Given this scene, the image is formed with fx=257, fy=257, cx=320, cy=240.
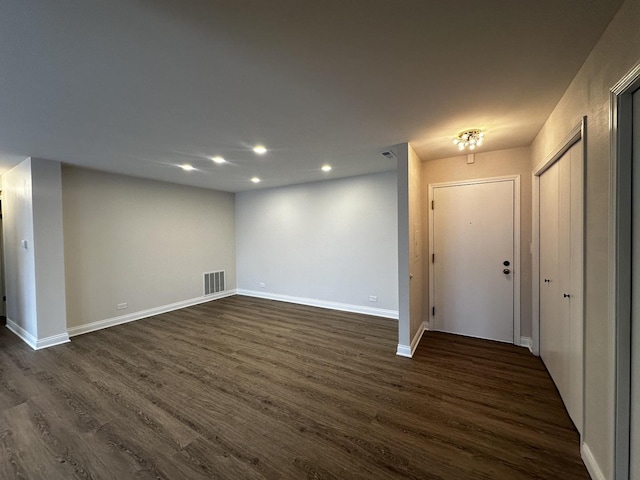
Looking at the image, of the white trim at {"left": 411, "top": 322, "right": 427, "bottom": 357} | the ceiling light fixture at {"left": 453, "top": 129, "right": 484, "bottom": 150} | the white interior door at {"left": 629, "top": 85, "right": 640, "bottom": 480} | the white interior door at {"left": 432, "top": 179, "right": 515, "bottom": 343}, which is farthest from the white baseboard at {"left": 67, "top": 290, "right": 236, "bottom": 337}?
the white interior door at {"left": 629, "top": 85, "right": 640, "bottom": 480}

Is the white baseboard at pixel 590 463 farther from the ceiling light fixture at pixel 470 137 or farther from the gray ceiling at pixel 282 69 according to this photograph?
the ceiling light fixture at pixel 470 137

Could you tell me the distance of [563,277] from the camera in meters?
2.18

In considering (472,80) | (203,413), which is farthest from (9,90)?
(472,80)

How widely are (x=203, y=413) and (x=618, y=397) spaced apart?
265cm

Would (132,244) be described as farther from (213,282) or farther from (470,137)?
(470,137)

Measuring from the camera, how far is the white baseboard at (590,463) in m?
1.43

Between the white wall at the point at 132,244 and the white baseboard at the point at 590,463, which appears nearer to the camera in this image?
the white baseboard at the point at 590,463

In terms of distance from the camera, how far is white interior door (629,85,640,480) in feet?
3.89

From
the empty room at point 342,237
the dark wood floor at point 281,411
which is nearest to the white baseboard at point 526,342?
the empty room at point 342,237

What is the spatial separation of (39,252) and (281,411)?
12.4 ft

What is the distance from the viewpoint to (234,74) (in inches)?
65.7

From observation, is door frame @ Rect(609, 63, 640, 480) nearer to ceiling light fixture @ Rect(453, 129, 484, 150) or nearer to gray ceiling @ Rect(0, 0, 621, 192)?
gray ceiling @ Rect(0, 0, 621, 192)

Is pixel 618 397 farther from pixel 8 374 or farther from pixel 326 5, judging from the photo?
pixel 8 374

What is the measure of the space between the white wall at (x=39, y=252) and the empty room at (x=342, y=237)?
0.03 m
